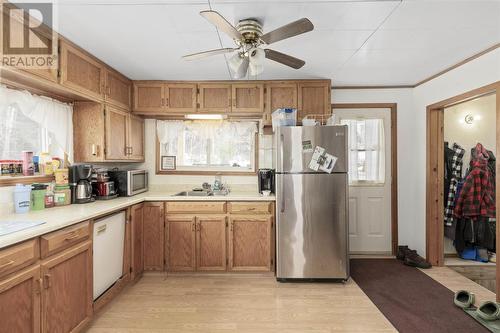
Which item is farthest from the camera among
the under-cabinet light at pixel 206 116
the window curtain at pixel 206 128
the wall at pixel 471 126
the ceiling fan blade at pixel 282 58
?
the window curtain at pixel 206 128

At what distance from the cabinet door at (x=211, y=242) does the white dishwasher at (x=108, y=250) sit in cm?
78

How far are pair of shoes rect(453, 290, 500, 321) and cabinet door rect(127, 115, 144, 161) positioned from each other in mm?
3679

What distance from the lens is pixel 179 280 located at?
9.30 ft

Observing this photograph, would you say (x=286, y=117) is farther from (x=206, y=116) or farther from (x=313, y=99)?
(x=206, y=116)

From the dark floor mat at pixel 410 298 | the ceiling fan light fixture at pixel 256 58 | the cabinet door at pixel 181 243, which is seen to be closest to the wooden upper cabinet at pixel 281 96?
the ceiling fan light fixture at pixel 256 58

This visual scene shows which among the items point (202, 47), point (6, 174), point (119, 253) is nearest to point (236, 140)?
point (202, 47)

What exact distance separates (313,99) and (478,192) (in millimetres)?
2301

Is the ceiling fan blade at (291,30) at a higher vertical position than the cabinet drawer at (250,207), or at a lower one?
higher

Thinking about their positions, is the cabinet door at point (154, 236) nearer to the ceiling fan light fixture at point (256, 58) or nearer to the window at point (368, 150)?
the ceiling fan light fixture at point (256, 58)

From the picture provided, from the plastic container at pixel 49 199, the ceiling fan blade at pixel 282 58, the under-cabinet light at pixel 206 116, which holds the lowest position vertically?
the plastic container at pixel 49 199

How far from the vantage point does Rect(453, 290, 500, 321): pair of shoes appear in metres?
2.05

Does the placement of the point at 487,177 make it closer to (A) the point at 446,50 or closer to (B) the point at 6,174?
(A) the point at 446,50

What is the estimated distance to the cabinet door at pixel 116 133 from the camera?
9.07ft

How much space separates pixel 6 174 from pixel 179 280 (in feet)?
6.00
